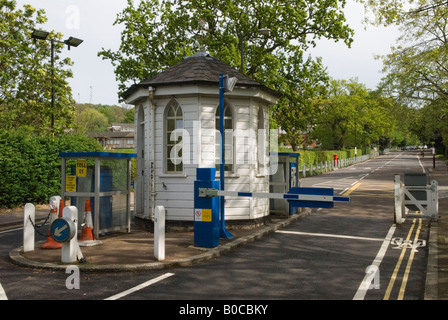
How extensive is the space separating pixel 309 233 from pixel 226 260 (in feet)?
12.1

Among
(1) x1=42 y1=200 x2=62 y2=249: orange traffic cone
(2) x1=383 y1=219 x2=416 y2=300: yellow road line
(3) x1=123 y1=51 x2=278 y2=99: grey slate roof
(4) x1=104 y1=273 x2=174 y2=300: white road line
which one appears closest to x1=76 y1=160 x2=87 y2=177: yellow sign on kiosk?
(1) x1=42 y1=200 x2=62 y2=249: orange traffic cone

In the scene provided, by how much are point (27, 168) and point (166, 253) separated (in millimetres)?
9754

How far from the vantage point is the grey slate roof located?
10469 millimetres

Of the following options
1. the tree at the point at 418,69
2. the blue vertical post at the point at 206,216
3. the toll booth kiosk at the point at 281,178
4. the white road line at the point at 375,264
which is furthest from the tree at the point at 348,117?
the blue vertical post at the point at 206,216

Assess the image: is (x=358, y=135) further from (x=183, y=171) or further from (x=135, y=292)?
(x=135, y=292)

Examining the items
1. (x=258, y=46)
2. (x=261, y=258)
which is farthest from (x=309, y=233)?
(x=258, y=46)

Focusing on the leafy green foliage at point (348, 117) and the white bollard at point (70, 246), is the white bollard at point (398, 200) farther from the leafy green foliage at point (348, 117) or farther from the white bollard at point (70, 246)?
the leafy green foliage at point (348, 117)

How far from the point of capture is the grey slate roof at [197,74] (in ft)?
34.3

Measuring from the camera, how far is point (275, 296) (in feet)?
18.4

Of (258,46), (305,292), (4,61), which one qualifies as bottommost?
(305,292)

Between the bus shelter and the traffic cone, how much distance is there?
8cm

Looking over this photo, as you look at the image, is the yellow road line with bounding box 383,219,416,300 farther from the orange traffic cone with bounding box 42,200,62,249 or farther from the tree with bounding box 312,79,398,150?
the tree with bounding box 312,79,398,150

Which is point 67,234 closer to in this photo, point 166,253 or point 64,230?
point 64,230

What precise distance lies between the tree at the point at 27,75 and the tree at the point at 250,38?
15.7 ft
